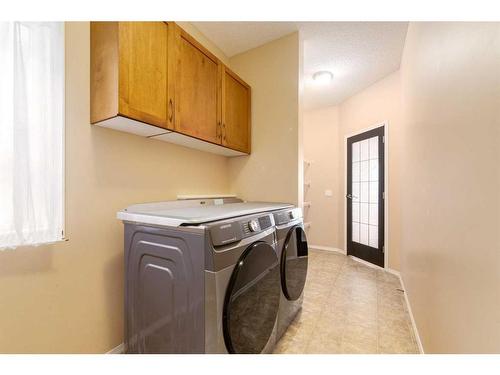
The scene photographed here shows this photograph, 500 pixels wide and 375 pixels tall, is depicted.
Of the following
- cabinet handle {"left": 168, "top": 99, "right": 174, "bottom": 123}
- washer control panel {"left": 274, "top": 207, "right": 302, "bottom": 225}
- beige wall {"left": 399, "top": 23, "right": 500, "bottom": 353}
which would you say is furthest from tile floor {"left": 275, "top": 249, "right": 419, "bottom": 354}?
cabinet handle {"left": 168, "top": 99, "right": 174, "bottom": 123}

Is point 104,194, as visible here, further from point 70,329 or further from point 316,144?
point 316,144

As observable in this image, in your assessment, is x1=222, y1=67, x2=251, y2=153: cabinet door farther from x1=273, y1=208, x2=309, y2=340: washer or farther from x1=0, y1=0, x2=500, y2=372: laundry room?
x1=273, y1=208, x2=309, y2=340: washer

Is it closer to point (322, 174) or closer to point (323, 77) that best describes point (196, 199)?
point (323, 77)

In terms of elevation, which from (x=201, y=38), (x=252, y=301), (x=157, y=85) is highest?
(x=201, y=38)

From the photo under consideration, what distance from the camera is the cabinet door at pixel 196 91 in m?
1.47

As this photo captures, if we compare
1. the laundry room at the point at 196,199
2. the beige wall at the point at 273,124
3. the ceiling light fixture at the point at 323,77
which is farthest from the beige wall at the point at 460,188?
the ceiling light fixture at the point at 323,77

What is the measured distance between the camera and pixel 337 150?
12.7 feet

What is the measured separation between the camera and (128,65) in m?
1.15

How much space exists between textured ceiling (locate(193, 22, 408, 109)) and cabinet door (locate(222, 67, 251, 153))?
447 mm

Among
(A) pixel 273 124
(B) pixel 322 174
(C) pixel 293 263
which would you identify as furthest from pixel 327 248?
(A) pixel 273 124

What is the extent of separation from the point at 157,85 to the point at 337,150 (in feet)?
11.0

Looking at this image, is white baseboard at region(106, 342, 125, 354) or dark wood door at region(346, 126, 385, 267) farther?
dark wood door at region(346, 126, 385, 267)

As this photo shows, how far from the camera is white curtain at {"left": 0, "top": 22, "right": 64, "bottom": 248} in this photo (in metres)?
0.94

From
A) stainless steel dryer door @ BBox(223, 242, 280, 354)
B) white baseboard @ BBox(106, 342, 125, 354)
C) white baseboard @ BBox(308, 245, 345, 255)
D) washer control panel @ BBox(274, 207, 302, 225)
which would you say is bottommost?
white baseboard @ BBox(308, 245, 345, 255)
